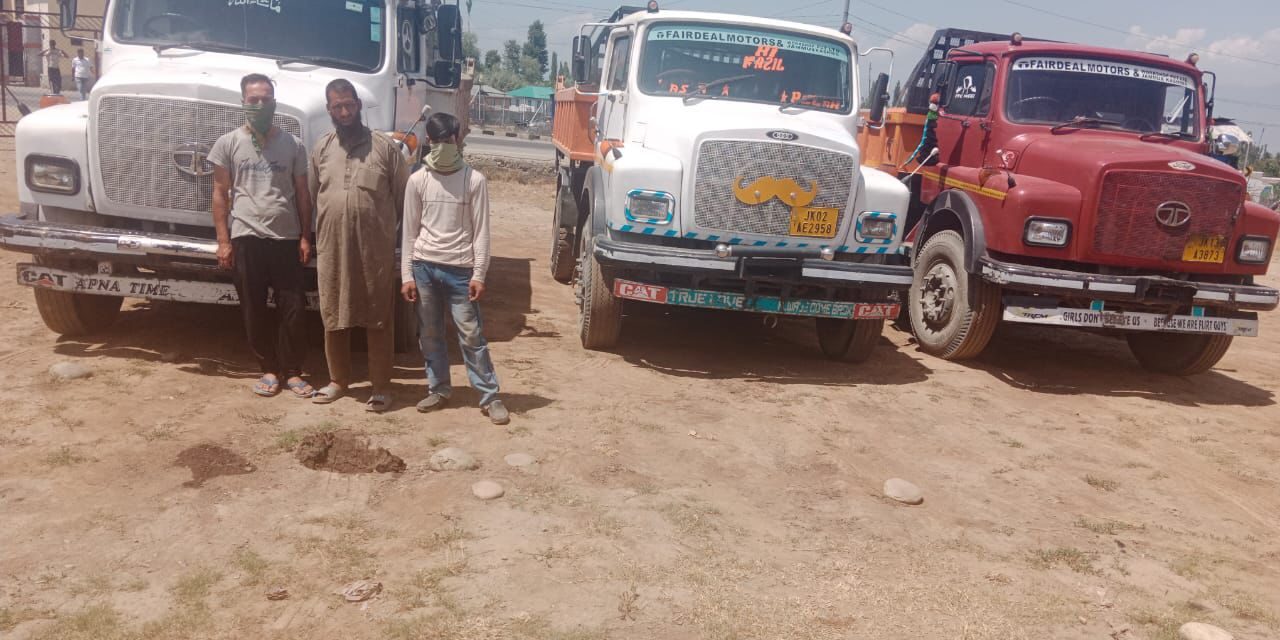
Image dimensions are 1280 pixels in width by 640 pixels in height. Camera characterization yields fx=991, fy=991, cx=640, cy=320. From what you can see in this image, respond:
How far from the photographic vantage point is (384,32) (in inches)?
282

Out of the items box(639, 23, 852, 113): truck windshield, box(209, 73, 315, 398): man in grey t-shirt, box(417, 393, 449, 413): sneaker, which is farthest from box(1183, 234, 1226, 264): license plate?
box(209, 73, 315, 398): man in grey t-shirt

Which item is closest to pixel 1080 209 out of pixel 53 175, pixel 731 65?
pixel 731 65

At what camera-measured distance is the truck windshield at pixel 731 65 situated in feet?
A: 25.5

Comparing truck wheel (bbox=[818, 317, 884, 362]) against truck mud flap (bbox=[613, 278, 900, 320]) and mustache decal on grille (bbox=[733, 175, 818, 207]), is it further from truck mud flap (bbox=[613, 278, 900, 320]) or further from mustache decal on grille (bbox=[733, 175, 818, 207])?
mustache decal on grille (bbox=[733, 175, 818, 207])

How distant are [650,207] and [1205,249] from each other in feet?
13.6

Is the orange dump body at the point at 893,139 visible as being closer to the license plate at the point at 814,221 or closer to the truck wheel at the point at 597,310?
the license plate at the point at 814,221

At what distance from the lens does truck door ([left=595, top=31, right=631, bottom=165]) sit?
7.98 m

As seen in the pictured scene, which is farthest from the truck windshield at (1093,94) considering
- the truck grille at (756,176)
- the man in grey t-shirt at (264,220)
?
the man in grey t-shirt at (264,220)

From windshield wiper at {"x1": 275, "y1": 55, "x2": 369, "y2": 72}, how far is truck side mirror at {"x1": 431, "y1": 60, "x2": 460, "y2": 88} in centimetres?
111

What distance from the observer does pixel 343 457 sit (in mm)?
4891

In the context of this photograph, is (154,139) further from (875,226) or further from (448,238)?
(875,226)

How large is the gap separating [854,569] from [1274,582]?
1.88m

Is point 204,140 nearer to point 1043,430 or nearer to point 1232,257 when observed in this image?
point 1043,430

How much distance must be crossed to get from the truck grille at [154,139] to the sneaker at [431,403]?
5.71 ft
